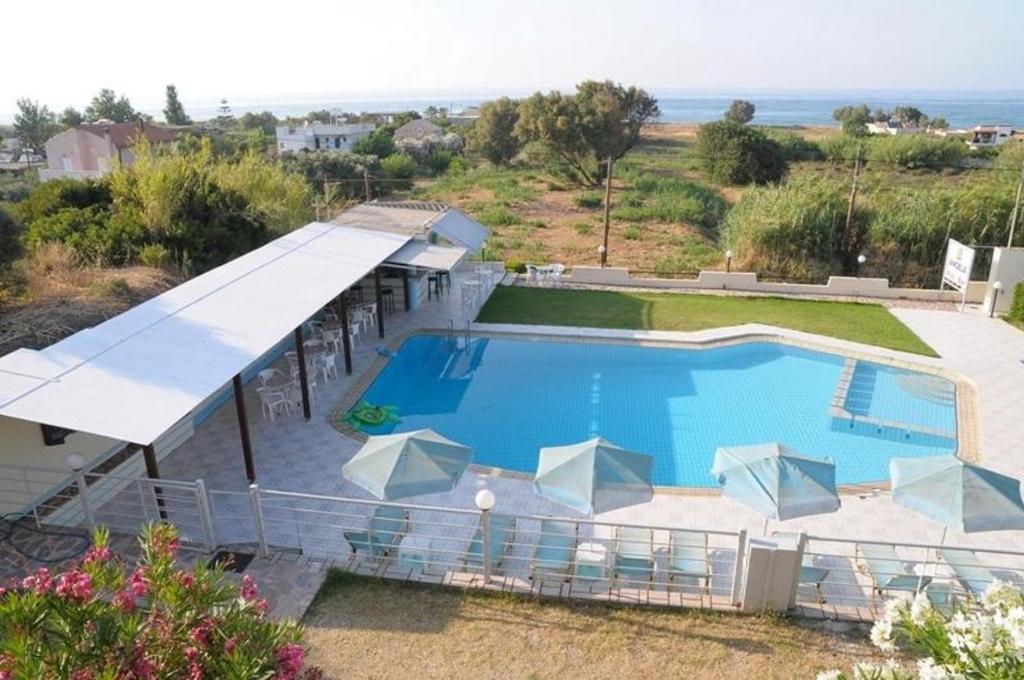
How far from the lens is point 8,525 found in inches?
357

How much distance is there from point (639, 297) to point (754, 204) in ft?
22.8

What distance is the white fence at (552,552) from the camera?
7664mm

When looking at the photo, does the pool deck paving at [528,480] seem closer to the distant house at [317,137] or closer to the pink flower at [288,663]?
the pink flower at [288,663]

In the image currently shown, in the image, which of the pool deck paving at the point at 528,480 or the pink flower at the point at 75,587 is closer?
the pink flower at the point at 75,587

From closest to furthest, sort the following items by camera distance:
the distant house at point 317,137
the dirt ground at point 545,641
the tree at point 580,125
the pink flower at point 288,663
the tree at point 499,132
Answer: the pink flower at point 288,663 < the dirt ground at point 545,641 < the tree at point 580,125 < the tree at point 499,132 < the distant house at point 317,137

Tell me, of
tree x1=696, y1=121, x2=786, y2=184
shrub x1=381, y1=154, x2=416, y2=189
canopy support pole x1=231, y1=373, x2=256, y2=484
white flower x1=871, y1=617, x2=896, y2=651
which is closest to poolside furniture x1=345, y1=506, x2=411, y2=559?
canopy support pole x1=231, y1=373, x2=256, y2=484

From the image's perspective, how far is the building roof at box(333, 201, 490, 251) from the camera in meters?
19.6

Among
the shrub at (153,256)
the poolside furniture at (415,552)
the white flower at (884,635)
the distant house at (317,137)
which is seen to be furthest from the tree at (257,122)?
the white flower at (884,635)

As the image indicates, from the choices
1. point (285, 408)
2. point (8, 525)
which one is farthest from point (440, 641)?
point (285, 408)

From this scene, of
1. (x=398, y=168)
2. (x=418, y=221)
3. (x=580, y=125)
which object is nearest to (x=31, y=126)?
(x=398, y=168)

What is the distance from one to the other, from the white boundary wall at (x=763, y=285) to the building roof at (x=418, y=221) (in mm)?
4195

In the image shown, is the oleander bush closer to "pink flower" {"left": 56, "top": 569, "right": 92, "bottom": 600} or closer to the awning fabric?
"pink flower" {"left": 56, "top": 569, "right": 92, "bottom": 600}

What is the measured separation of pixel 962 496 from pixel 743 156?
41969 millimetres

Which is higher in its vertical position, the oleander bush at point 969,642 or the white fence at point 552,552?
the oleander bush at point 969,642
